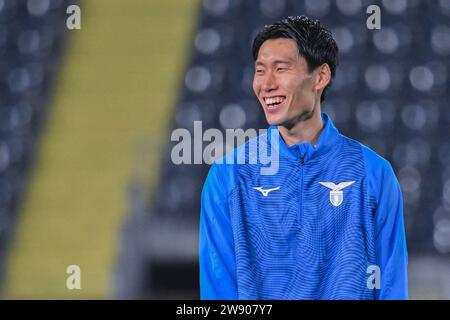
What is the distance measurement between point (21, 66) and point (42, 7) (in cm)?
35

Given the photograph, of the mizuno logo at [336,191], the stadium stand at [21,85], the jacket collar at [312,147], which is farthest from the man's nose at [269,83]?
the stadium stand at [21,85]

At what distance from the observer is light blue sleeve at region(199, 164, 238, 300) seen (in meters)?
1.47

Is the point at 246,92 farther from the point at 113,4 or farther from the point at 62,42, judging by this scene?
the point at 113,4

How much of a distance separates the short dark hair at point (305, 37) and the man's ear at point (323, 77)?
0.02 meters

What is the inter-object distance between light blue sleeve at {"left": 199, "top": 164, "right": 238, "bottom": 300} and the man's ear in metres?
0.31

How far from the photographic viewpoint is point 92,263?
384 cm

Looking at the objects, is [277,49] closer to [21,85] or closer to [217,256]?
[217,256]

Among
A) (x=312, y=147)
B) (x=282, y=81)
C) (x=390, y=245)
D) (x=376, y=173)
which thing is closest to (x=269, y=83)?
(x=282, y=81)

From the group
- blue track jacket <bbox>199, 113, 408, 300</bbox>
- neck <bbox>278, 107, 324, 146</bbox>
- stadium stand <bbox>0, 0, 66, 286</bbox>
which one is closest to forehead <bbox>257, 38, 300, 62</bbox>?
neck <bbox>278, 107, 324, 146</bbox>

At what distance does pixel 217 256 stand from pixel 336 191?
265 mm

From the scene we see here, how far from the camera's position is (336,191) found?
154 cm

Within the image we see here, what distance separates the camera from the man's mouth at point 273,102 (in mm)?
1561

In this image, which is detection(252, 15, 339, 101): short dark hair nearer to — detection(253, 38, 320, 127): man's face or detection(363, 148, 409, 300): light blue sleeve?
detection(253, 38, 320, 127): man's face
